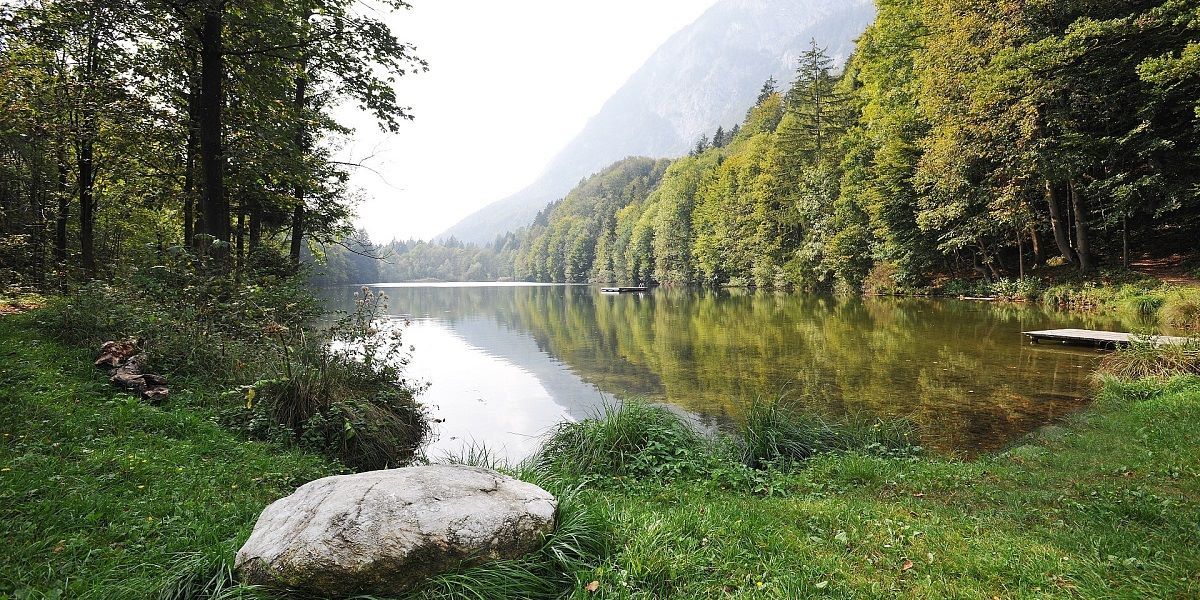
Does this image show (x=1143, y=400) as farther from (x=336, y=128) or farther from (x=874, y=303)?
(x=874, y=303)

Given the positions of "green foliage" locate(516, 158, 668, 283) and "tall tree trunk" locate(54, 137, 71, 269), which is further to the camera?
"green foliage" locate(516, 158, 668, 283)

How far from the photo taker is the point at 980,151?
2280 centimetres

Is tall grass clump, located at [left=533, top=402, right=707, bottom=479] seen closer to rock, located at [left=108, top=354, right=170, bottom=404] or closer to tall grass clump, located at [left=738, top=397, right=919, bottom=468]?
tall grass clump, located at [left=738, top=397, right=919, bottom=468]

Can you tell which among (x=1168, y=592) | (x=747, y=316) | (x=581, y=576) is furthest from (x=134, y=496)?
(x=747, y=316)

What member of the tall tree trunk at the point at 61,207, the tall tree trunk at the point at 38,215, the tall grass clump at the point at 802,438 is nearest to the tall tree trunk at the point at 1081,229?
the tall grass clump at the point at 802,438

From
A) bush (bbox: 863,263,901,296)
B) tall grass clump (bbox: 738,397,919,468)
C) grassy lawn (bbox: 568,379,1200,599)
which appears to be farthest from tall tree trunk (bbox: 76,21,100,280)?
bush (bbox: 863,263,901,296)

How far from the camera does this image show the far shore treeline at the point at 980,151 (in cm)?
1862

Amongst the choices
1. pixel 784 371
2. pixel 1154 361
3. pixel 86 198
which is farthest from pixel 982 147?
pixel 86 198

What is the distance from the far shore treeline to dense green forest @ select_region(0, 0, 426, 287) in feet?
12.0

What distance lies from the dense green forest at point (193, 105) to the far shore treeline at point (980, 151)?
12.0 feet

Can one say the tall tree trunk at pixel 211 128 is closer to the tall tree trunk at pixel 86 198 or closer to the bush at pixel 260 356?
the bush at pixel 260 356

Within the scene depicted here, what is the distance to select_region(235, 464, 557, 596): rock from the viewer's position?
2760 mm

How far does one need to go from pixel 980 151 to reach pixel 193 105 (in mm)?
28701

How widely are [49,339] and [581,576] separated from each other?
9.24m
